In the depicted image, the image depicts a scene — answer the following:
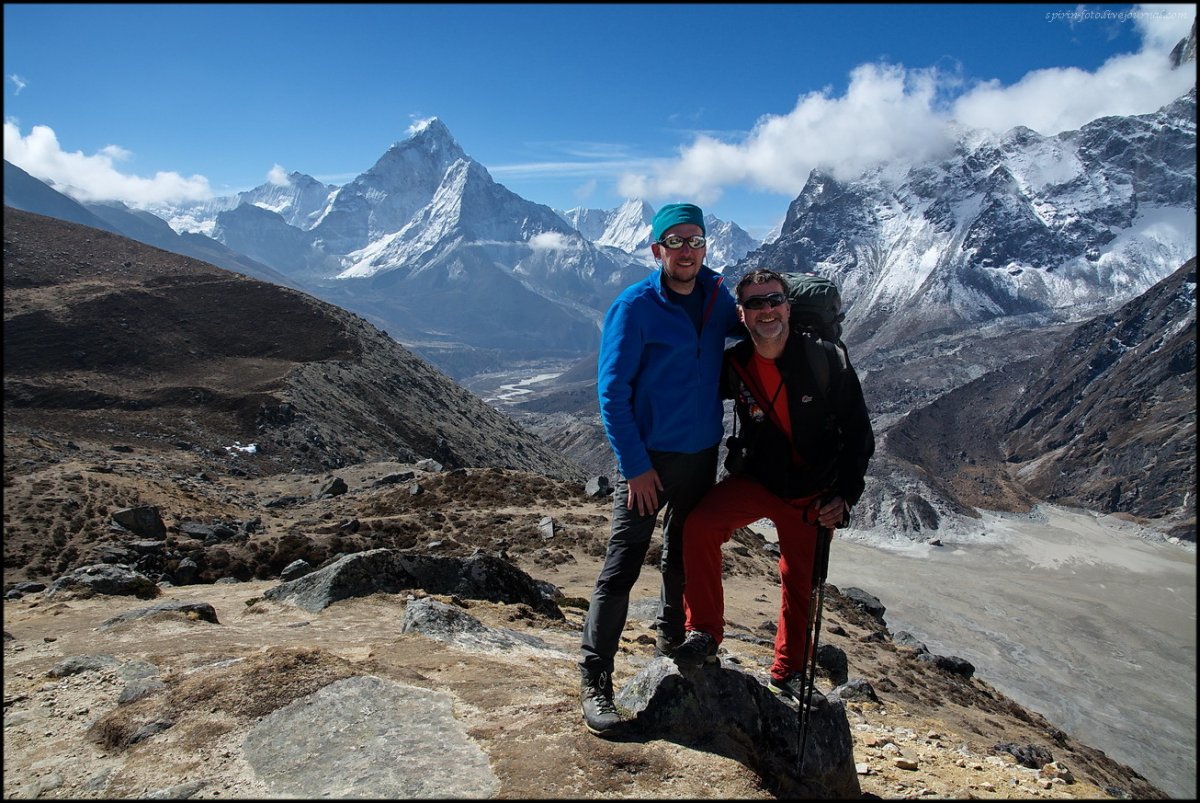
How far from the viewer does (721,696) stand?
6125 millimetres

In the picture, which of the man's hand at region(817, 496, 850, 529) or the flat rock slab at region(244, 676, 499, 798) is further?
the man's hand at region(817, 496, 850, 529)

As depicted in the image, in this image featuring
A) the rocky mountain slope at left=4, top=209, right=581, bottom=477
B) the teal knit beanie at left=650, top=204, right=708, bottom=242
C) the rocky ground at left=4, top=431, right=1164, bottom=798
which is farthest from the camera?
the rocky mountain slope at left=4, top=209, right=581, bottom=477

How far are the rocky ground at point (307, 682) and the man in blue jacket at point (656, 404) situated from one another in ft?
2.80

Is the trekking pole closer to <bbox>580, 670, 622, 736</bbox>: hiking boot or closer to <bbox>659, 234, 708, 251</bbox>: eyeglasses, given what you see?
<bbox>580, 670, 622, 736</bbox>: hiking boot

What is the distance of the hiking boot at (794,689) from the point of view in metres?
6.21

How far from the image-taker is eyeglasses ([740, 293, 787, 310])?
5.85 metres

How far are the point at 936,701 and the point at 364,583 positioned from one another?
48.3 ft

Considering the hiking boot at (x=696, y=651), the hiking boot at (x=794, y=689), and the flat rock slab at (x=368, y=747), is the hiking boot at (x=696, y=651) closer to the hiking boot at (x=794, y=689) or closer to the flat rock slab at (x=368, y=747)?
the hiking boot at (x=794, y=689)

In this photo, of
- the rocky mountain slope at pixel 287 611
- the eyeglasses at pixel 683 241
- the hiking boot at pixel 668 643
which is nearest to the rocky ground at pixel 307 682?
the rocky mountain slope at pixel 287 611

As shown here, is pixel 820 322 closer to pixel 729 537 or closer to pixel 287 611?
pixel 729 537

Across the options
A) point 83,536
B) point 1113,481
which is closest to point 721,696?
point 83,536

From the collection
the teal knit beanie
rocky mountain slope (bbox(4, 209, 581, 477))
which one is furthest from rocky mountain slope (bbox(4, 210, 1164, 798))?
the teal knit beanie

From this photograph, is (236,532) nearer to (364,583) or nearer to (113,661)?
(364,583)

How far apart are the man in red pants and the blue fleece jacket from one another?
1.28 feet
